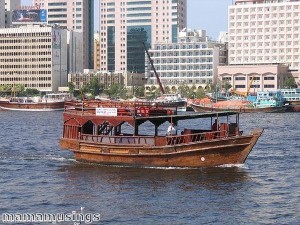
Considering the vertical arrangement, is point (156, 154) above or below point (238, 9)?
below

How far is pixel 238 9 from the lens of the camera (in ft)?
636

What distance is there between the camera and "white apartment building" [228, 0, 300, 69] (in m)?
188

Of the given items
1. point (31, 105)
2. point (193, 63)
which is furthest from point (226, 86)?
point (31, 105)

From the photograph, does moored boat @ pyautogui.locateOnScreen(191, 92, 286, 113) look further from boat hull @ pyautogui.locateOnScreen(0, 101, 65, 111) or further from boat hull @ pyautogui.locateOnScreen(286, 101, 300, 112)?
boat hull @ pyautogui.locateOnScreen(0, 101, 65, 111)

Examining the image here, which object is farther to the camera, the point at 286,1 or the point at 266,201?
the point at 286,1

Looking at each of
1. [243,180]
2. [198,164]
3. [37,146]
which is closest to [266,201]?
[243,180]

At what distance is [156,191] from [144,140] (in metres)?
6.49

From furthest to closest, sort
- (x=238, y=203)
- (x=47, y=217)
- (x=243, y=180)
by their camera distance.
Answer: (x=243, y=180) → (x=238, y=203) → (x=47, y=217)

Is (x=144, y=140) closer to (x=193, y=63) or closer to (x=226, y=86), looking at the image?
(x=226, y=86)

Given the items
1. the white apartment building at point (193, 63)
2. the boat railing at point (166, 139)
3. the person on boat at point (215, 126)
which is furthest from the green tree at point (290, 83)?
the boat railing at point (166, 139)

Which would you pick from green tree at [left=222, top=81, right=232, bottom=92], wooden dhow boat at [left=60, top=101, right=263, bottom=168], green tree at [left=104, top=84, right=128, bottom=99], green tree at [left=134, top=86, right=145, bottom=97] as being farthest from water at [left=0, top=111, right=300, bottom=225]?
green tree at [left=134, top=86, right=145, bottom=97]

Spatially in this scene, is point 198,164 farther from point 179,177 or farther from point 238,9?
Result: point 238,9

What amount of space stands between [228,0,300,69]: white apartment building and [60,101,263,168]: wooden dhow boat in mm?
149227

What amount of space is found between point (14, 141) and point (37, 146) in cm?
602
